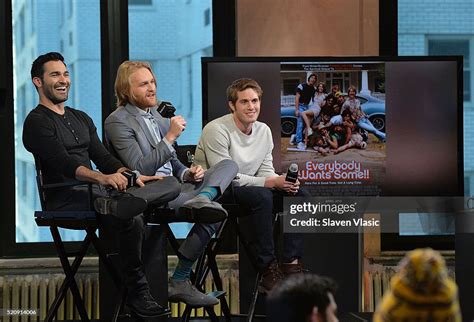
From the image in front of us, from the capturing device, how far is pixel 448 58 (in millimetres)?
5609

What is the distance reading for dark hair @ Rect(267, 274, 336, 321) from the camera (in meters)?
1.27

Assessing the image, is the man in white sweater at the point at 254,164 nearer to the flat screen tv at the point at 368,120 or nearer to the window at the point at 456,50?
the flat screen tv at the point at 368,120

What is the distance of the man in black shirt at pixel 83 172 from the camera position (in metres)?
4.36

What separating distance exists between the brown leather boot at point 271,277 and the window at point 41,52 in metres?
1.53

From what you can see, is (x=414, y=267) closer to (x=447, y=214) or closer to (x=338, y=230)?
(x=338, y=230)

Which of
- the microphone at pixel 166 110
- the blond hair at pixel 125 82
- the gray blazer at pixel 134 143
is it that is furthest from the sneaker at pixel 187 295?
the blond hair at pixel 125 82

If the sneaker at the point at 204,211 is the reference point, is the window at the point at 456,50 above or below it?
above

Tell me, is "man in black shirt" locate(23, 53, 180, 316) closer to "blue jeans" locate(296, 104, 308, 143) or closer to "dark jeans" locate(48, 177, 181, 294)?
"dark jeans" locate(48, 177, 181, 294)

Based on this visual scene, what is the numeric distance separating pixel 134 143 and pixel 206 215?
55 cm

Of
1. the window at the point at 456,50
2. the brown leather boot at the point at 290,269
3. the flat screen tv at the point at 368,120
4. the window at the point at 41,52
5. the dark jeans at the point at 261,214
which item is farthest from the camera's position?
the window at the point at 456,50

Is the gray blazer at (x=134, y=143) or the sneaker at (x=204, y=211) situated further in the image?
the gray blazer at (x=134, y=143)

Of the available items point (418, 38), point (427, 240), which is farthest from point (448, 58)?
point (427, 240)

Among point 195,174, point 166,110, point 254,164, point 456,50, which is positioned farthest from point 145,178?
point 456,50

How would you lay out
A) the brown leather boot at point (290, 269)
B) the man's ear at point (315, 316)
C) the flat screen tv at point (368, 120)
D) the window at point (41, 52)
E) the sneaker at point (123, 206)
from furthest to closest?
the window at point (41, 52) < the flat screen tv at point (368, 120) < the brown leather boot at point (290, 269) < the sneaker at point (123, 206) < the man's ear at point (315, 316)
